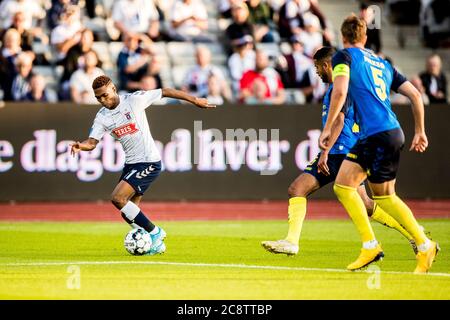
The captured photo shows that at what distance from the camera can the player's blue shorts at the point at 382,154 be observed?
11.0 m

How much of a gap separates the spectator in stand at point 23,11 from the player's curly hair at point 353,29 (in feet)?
42.8

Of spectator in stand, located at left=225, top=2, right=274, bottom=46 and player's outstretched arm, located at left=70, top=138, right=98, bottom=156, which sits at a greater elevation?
spectator in stand, located at left=225, top=2, right=274, bottom=46

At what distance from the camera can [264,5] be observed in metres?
25.2

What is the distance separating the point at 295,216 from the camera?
497 inches

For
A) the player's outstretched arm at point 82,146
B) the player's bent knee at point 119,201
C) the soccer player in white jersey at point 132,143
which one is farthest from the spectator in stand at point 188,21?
the player's bent knee at point 119,201

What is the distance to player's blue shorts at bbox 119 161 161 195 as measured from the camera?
529 inches

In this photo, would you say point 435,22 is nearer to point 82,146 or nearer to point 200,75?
point 200,75

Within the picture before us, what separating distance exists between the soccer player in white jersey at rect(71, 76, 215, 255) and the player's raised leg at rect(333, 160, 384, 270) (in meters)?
2.65

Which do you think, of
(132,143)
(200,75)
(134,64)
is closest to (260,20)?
(200,75)

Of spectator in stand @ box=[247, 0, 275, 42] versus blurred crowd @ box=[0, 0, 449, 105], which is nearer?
blurred crowd @ box=[0, 0, 449, 105]

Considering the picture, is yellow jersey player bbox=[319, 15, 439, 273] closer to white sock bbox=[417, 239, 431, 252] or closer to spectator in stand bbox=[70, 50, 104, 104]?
white sock bbox=[417, 239, 431, 252]

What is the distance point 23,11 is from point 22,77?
1906 millimetres

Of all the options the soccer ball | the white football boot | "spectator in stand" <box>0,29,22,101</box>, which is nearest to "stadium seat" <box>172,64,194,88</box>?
"spectator in stand" <box>0,29,22,101</box>

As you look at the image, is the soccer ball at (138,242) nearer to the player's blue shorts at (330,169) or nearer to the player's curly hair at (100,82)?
the player's curly hair at (100,82)
